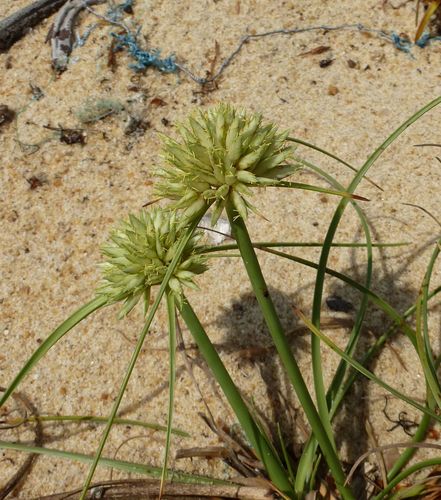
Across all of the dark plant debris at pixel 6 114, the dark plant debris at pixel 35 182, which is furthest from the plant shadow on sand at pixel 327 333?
the dark plant debris at pixel 6 114

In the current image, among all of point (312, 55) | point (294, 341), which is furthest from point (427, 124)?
point (294, 341)

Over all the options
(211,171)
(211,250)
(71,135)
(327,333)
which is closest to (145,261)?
(211,250)

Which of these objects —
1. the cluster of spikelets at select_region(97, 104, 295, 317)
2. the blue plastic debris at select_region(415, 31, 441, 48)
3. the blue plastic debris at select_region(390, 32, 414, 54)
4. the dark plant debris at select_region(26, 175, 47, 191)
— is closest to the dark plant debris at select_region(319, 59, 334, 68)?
the blue plastic debris at select_region(390, 32, 414, 54)

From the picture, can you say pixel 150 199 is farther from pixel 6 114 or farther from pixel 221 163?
pixel 221 163

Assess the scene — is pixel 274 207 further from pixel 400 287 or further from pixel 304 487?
pixel 304 487

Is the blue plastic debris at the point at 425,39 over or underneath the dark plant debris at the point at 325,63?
over

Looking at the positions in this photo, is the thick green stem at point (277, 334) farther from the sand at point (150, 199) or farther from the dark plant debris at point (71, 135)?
the dark plant debris at point (71, 135)
